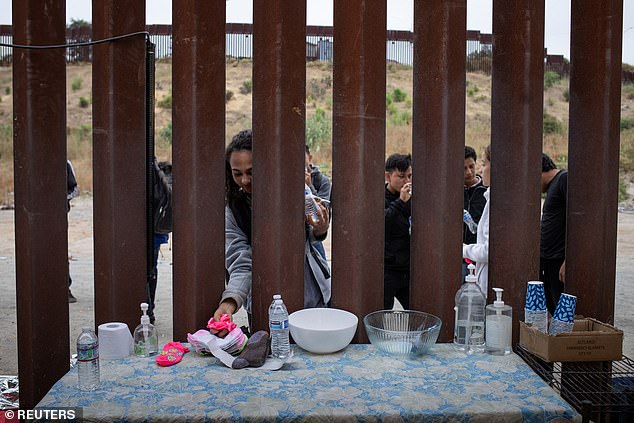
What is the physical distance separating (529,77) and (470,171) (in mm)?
1851

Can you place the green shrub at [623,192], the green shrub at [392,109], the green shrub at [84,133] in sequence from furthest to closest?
1. the green shrub at [392,109]
2. the green shrub at [84,133]
3. the green shrub at [623,192]

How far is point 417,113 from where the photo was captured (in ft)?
7.74

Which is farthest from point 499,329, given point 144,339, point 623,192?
point 623,192

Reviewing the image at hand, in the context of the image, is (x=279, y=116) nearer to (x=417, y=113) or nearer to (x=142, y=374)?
(x=417, y=113)

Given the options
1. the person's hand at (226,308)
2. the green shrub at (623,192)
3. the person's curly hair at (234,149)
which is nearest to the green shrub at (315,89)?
the green shrub at (623,192)

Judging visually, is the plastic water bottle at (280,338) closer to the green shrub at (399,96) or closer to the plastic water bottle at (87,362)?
the plastic water bottle at (87,362)

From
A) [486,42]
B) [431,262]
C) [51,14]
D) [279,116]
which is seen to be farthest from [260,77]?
[486,42]

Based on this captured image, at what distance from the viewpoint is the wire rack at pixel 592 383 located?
1842mm

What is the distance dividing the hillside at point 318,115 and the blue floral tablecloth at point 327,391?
717 inches

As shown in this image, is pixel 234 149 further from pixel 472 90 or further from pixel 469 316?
pixel 472 90

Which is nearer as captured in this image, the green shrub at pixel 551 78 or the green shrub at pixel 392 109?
the green shrub at pixel 392 109

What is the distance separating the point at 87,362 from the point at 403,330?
1169 millimetres

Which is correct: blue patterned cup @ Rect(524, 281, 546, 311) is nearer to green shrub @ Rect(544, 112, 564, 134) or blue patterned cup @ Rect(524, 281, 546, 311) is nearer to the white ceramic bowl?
the white ceramic bowl

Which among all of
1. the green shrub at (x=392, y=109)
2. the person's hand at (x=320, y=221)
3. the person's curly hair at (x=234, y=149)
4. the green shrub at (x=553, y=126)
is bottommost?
the person's hand at (x=320, y=221)
